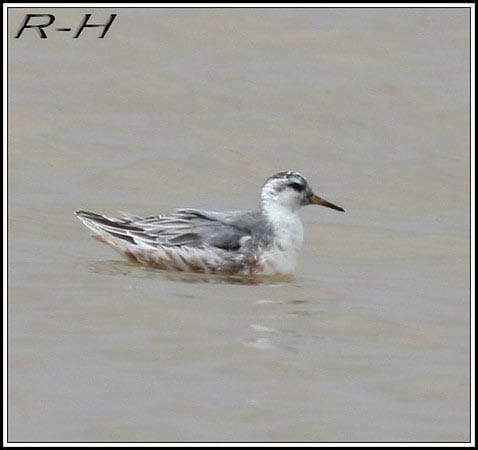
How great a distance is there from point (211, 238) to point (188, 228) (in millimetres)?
297

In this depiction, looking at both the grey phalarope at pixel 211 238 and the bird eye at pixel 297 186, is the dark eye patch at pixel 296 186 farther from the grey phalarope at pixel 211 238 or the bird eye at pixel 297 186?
the grey phalarope at pixel 211 238

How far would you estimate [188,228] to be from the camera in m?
15.2

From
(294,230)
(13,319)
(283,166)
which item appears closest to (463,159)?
(283,166)

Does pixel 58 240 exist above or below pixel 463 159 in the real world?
below

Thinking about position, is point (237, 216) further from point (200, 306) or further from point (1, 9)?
point (1, 9)

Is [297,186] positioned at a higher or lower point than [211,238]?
higher

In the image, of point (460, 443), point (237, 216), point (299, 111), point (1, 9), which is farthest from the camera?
point (299, 111)

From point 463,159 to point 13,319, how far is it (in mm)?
8020

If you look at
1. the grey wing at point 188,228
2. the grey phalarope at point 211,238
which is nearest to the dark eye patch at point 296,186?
the grey phalarope at point 211,238

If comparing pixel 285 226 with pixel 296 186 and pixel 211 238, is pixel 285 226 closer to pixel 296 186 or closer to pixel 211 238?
pixel 296 186

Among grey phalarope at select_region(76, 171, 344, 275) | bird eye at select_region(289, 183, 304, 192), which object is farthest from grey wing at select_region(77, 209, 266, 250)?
bird eye at select_region(289, 183, 304, 192)

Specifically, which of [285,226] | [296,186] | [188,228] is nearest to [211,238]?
[188,228]

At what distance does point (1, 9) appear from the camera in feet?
60.1

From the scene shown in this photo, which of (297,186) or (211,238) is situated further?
(297,186)
